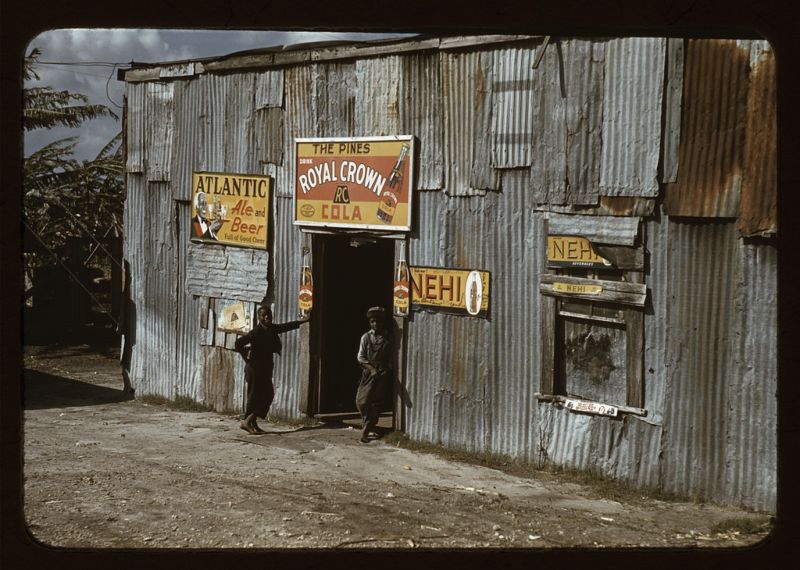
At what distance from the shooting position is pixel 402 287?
10.4m

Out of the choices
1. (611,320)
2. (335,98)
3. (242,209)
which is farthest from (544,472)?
(242,209)

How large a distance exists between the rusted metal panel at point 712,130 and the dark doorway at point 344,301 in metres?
4.58

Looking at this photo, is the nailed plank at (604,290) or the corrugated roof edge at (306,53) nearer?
the nailed plank at (604,290)

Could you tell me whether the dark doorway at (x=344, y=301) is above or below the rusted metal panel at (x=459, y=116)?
below

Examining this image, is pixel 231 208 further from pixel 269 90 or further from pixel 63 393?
Answer: pixel 63 393

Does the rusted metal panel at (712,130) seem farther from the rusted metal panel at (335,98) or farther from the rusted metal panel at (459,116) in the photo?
the rusted metal panel at (335,98)

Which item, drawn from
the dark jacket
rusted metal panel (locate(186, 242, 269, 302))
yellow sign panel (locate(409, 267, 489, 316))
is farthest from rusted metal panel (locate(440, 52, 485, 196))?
rusted metal panel (locate(186, 242, 269, 302))

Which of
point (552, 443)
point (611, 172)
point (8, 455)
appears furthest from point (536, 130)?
point (8, 455)

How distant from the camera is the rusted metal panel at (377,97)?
406 inches

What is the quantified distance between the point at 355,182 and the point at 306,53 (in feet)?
6.56

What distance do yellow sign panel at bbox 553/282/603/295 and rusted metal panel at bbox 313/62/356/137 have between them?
3.59 meters

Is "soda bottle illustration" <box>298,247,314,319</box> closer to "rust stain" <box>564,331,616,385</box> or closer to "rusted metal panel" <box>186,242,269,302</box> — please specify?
"rusted metal panel" <box>186,242,269,302</box>

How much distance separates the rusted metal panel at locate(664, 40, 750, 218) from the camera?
7344mm

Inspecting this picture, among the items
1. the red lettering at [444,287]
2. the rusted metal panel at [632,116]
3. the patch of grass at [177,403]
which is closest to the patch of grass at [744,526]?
the rusted metal panel at [632,116]
